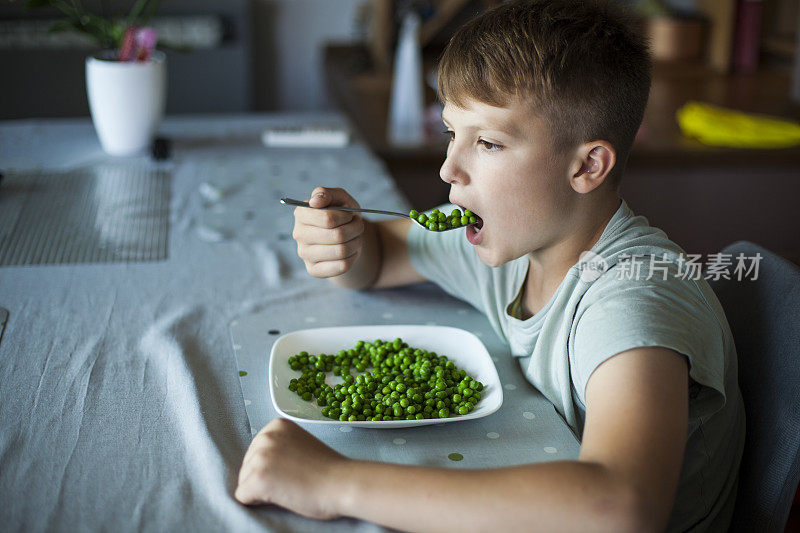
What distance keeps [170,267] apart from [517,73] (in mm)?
664

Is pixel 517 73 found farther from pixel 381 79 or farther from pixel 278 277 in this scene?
pixel 381 79

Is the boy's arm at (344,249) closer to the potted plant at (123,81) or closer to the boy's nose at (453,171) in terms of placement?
the boy's nose at (453,171)

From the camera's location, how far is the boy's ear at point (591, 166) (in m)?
0.91

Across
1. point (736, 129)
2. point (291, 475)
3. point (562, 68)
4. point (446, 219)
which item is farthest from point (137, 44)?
point (736, 129)

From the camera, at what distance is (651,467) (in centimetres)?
68

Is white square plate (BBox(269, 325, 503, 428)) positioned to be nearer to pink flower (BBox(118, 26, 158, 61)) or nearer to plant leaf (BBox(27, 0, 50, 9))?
pink flower (BBox(118, 26, 158, 61))

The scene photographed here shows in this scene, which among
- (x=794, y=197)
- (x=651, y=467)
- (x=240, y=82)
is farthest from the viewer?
(x=240, y=82)

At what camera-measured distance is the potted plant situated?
68.4 inches

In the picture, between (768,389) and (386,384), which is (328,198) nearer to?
(386,384)

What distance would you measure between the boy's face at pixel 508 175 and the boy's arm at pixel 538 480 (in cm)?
25

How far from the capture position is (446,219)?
0.99 m

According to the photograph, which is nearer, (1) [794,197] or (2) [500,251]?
(2) [500,251]

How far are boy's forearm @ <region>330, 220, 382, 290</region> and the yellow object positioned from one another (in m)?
1.51

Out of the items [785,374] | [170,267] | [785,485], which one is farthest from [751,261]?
[170,267]
